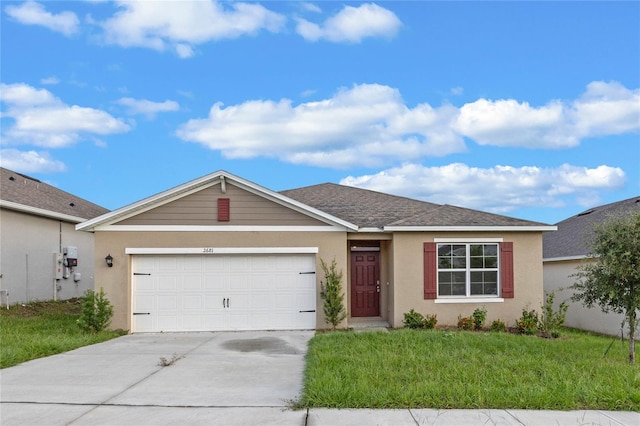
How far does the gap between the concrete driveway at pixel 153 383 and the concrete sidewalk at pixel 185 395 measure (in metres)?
0.01

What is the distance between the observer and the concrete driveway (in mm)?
5703

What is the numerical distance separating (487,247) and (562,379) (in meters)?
6.75

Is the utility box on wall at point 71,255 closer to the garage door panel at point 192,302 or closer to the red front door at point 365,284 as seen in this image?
the garage door panel at point 192,302

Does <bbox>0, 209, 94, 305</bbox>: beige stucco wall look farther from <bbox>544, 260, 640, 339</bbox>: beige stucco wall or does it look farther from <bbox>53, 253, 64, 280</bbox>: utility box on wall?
<bbox>544, 260, 640, 339</bbox>: beige stucco wall

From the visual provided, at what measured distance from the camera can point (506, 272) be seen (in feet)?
43.3

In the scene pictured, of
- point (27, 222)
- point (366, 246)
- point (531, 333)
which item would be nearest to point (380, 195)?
point (366, 246)

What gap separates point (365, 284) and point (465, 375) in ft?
24.4

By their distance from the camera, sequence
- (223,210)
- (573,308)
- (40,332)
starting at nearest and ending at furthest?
(40,332)
(223,210)
(573,308)

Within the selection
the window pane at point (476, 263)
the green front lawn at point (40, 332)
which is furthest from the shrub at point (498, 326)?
the green front lawn at point (40, 332)

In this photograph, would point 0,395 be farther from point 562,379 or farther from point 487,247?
point 487,247

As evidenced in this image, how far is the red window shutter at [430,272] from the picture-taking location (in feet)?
42.7

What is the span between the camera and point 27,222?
16016mm

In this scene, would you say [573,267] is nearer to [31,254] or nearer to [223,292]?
[223,292]

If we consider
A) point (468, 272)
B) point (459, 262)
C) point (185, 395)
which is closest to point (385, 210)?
point (459, 262)
